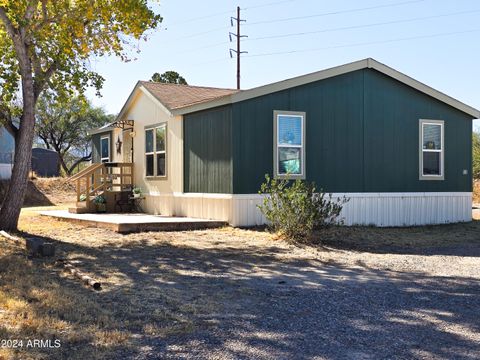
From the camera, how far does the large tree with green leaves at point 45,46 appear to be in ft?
32.7

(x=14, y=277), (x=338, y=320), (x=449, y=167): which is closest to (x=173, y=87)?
(x=449, y=167)

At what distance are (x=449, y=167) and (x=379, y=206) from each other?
2.51m

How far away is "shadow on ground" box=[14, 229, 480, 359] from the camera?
385 centimetres

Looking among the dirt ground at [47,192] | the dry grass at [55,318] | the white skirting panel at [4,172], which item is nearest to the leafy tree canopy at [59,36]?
the dry grass at [55,318]

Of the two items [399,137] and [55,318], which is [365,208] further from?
[55,318]

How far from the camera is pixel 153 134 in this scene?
14.9 metres

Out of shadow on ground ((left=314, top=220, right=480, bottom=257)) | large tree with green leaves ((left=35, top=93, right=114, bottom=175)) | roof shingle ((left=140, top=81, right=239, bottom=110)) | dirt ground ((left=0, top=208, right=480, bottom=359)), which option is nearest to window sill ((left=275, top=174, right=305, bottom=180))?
shadow on ground ((left=314, top=220, right=480, bottom=257))

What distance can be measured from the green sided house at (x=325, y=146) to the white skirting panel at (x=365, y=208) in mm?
25

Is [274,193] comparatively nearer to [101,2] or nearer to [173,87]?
[101,2]

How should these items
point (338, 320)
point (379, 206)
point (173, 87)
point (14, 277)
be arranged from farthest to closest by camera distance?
1. point (173, 87)
2. point (379, 206)
3. point (14, 277)
4. point (338, 320)

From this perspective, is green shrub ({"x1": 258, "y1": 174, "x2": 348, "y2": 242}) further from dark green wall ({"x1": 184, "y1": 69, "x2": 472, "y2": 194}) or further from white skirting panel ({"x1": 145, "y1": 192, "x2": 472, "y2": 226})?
dark green wall ({"x1": 184, "y1": 69, "x2": 472, "y2": 194})

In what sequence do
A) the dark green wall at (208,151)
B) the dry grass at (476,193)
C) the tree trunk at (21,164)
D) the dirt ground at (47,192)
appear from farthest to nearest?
the dry grass at (476,193)
the dirt ground at (47,192)
the dark green wall at (208,151)
the tree trunk at (21,164)

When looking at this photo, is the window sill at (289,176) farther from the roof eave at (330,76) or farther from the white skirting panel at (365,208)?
the roof eave at (330,76)

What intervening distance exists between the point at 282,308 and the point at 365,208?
832 cm
